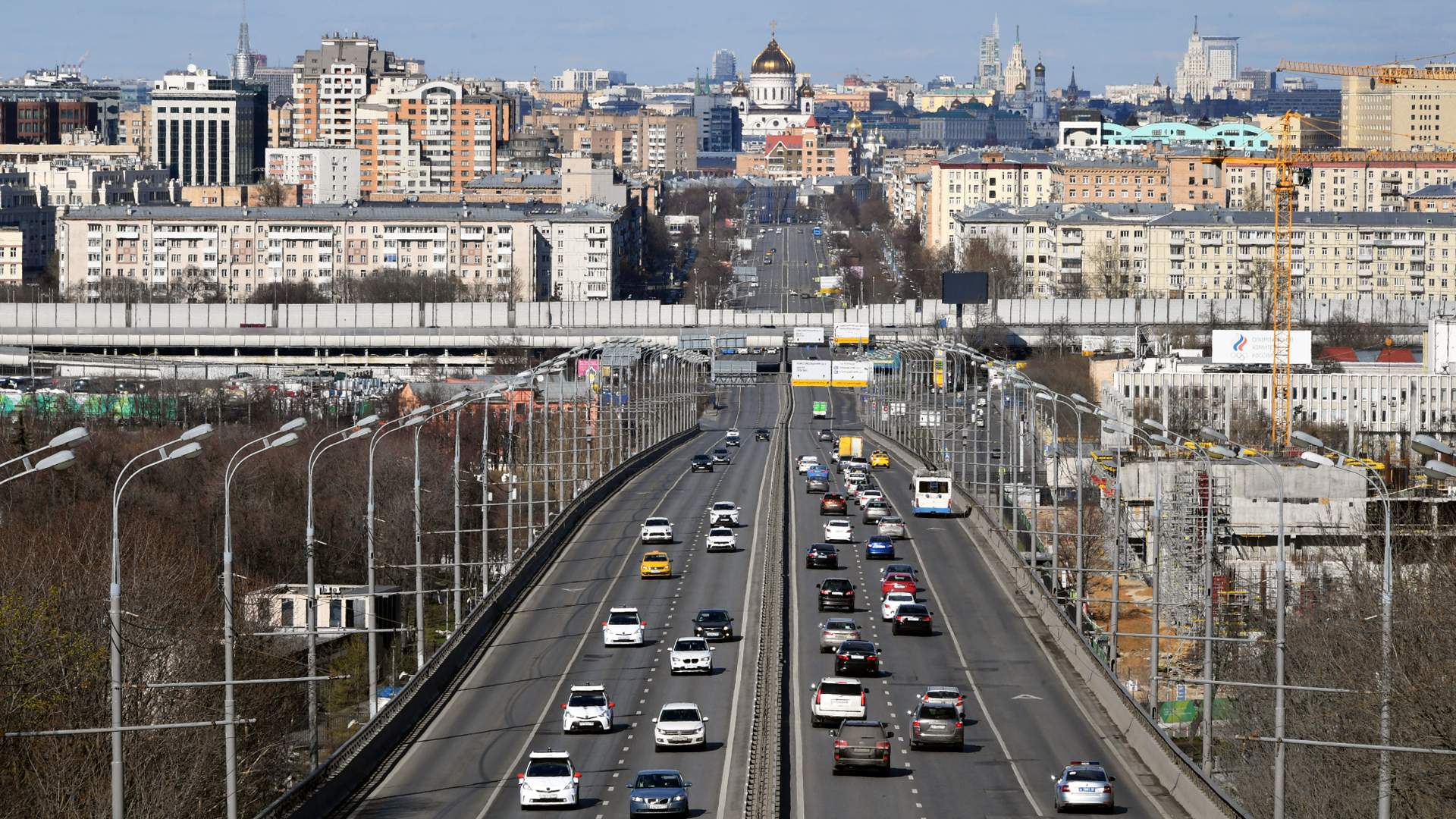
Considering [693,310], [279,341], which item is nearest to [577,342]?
[693,310]

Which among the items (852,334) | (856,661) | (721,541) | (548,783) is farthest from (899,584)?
(852,334)

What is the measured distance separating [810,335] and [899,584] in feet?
257

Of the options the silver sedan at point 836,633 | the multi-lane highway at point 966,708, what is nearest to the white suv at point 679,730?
the multi-lane highway at point 966,708

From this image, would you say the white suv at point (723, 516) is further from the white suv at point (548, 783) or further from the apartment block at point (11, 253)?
the apartment block at point (11, 253)

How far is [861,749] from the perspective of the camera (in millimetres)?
30359

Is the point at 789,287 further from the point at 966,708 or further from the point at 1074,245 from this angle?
the point at 966,708

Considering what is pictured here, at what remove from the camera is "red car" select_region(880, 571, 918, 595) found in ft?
150

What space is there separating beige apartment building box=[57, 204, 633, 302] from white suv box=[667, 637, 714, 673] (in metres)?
113

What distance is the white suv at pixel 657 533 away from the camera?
5494cm

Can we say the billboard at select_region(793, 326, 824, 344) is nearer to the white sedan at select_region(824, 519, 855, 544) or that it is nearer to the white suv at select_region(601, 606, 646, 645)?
the white sedan at select_region(824, 519, 855, 544)

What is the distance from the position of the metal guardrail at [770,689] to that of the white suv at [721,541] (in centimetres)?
83

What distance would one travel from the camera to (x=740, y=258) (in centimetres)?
19938

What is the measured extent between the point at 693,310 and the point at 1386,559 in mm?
101247

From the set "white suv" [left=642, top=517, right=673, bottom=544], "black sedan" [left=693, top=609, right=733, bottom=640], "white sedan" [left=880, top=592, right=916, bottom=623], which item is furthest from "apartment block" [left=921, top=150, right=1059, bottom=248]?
"black sedan" [left=693, top=609, right=733, bottom=640]
